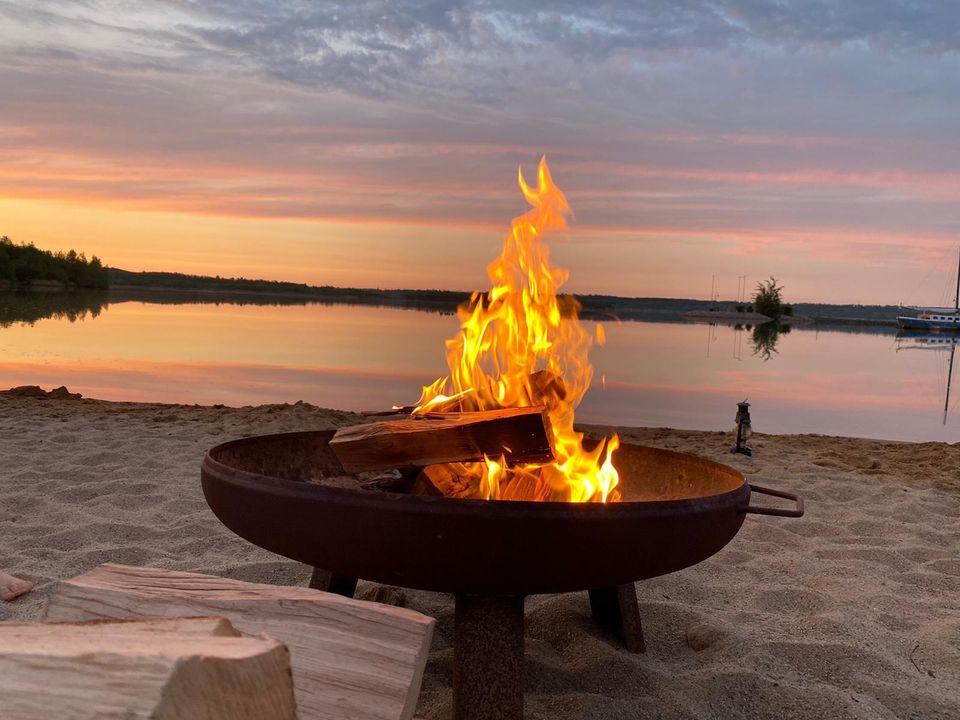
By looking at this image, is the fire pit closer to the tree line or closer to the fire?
the fire

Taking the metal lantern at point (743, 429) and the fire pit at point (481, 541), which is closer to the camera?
the fire pit at point (481, 541)

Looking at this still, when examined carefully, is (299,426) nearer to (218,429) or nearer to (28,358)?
(218,429)

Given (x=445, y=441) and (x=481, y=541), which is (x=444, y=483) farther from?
(x=481, y=541)

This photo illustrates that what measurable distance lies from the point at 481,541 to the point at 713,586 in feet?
6.14

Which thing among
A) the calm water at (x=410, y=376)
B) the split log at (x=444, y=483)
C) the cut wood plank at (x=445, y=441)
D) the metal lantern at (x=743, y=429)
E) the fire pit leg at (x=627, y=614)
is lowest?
the calm water at (x=410, y=376)

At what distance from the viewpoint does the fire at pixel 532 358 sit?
2.51 metres

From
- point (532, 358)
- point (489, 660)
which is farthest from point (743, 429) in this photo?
point (489, 660)

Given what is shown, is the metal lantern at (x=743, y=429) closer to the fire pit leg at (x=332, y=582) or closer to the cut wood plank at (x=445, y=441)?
the fire pit leg at (x=332, y=582)

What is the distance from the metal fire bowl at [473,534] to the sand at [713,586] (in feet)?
1.83

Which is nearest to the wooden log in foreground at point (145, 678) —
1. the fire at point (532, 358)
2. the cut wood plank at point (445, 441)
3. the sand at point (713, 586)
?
the cut wood plank at point (445, 441)

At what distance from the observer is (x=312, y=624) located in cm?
163

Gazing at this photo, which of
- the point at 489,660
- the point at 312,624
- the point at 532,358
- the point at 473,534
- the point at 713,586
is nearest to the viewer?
the point at 312,624

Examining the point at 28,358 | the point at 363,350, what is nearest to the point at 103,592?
the point at 28,358

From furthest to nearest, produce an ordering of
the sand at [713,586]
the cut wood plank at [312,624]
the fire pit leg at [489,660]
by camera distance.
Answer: the sand at [713,586] → the fire pit leg at [489,660] → the cut wood plank at [312,624]
